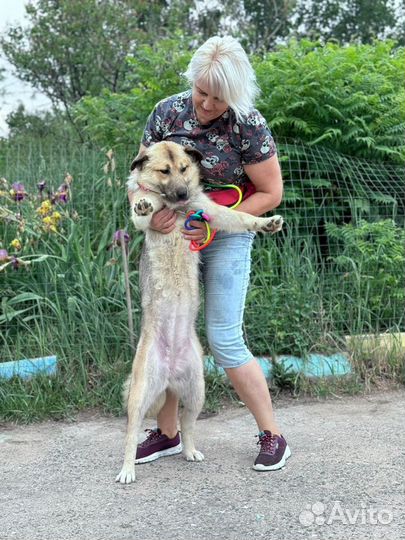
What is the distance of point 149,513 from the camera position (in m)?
3.23

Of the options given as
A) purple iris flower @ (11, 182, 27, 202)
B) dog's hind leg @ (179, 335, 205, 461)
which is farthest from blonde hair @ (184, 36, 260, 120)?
purple iris flower @ (11, 182, 27, 202)

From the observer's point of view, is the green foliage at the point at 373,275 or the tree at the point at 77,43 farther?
the tree at the point at 77,43

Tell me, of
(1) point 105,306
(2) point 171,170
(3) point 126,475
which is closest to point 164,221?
(2) point 171,170

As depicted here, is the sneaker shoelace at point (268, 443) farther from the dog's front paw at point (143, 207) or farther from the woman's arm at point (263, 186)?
the dog's front paw at point (143, 207)

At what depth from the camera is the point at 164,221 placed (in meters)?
3.88

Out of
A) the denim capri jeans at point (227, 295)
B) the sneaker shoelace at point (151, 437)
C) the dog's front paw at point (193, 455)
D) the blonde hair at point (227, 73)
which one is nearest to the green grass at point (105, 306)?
the sneaker shoelace at point (151, 437)

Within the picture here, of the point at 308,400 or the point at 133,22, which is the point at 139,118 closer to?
the point at 308,400

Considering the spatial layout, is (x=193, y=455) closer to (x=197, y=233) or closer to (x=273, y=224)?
(x=197, y=233)

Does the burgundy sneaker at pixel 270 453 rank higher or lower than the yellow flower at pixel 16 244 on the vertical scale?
lower

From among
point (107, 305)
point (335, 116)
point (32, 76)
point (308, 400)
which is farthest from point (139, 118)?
point (32, 76)

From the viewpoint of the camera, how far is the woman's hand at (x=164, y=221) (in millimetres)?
3875

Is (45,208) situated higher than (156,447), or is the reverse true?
(45,208)

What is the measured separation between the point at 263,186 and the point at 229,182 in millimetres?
218

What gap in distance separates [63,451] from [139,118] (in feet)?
13.9
